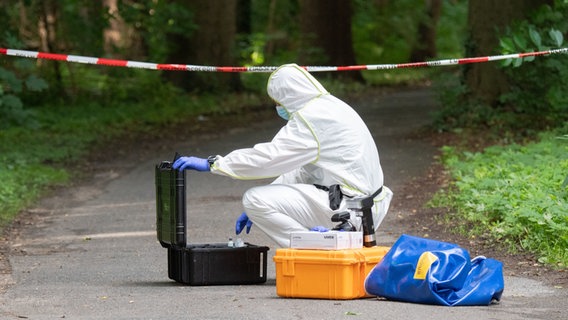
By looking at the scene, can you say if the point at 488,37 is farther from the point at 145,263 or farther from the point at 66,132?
the point at 145,263

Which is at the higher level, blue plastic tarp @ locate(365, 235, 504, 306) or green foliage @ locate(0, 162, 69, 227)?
green foliage @ locate(0, 162, 69, 227)

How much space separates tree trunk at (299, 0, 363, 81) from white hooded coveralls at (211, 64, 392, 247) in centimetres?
2087

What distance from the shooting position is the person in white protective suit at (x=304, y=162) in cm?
769

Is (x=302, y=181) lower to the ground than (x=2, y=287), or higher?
higher

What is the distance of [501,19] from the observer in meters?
17.0

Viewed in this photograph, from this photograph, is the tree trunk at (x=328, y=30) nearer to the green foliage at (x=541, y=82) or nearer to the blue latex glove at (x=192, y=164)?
the green foliage at (x=541, y=82)

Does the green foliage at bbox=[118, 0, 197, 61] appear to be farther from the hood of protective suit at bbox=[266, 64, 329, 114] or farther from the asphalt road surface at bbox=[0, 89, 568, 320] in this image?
the hood of protective suit at bbox=[266, 64, 329, 114]

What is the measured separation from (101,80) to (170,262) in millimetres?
18341

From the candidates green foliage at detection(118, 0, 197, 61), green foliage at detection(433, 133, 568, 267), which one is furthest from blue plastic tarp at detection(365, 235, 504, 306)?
green foliage at detection(118, 0, 197, 61)

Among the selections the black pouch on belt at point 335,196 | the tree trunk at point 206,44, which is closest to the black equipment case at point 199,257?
the black pouch on belt at point 335,196

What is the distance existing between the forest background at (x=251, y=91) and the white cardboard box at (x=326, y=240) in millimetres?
1851

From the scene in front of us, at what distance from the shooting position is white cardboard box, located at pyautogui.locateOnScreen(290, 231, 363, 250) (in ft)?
23.2

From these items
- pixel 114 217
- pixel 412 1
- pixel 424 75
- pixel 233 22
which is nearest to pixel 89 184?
pixel 114 217

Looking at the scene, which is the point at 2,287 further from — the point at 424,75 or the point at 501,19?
the point at 424,75
